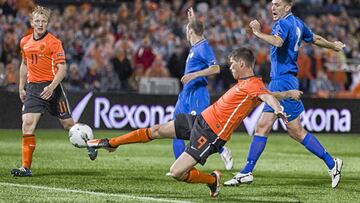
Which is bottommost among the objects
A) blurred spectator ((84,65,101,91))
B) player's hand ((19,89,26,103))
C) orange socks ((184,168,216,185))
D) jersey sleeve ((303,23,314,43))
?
blurred spectator ((84,65,101,91))

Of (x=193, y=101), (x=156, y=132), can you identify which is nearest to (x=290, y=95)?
(x=156, y=132)

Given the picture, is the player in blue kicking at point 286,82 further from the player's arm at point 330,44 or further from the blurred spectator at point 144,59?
the blurred spectator at point 144,59

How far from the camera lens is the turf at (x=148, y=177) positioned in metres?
11.7

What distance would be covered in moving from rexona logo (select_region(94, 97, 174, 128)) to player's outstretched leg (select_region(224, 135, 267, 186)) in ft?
37.2

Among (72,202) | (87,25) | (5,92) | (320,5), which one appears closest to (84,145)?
(72,202)

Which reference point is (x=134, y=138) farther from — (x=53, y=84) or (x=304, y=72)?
(x=304, y=72)

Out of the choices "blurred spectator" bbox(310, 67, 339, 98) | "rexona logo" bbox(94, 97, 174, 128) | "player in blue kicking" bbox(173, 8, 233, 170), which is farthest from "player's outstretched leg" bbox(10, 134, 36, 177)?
"blurred spectator" bbox(310, 67, 339, 98)

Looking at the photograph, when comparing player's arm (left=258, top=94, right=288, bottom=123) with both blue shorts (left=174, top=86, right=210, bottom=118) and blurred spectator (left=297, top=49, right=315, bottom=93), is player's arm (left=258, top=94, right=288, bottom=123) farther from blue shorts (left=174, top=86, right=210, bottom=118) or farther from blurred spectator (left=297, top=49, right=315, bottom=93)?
blurred spectator (left=297, top=49, right=315, bottom=93)

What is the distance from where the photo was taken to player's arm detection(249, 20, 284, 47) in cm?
1227

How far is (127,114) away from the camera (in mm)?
24688

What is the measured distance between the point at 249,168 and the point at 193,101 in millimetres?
1219

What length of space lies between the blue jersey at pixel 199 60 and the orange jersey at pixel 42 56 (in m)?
1.86

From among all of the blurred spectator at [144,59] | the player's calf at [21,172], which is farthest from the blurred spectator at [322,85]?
the player's calf at [21,172]

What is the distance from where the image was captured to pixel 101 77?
86.9 feet
